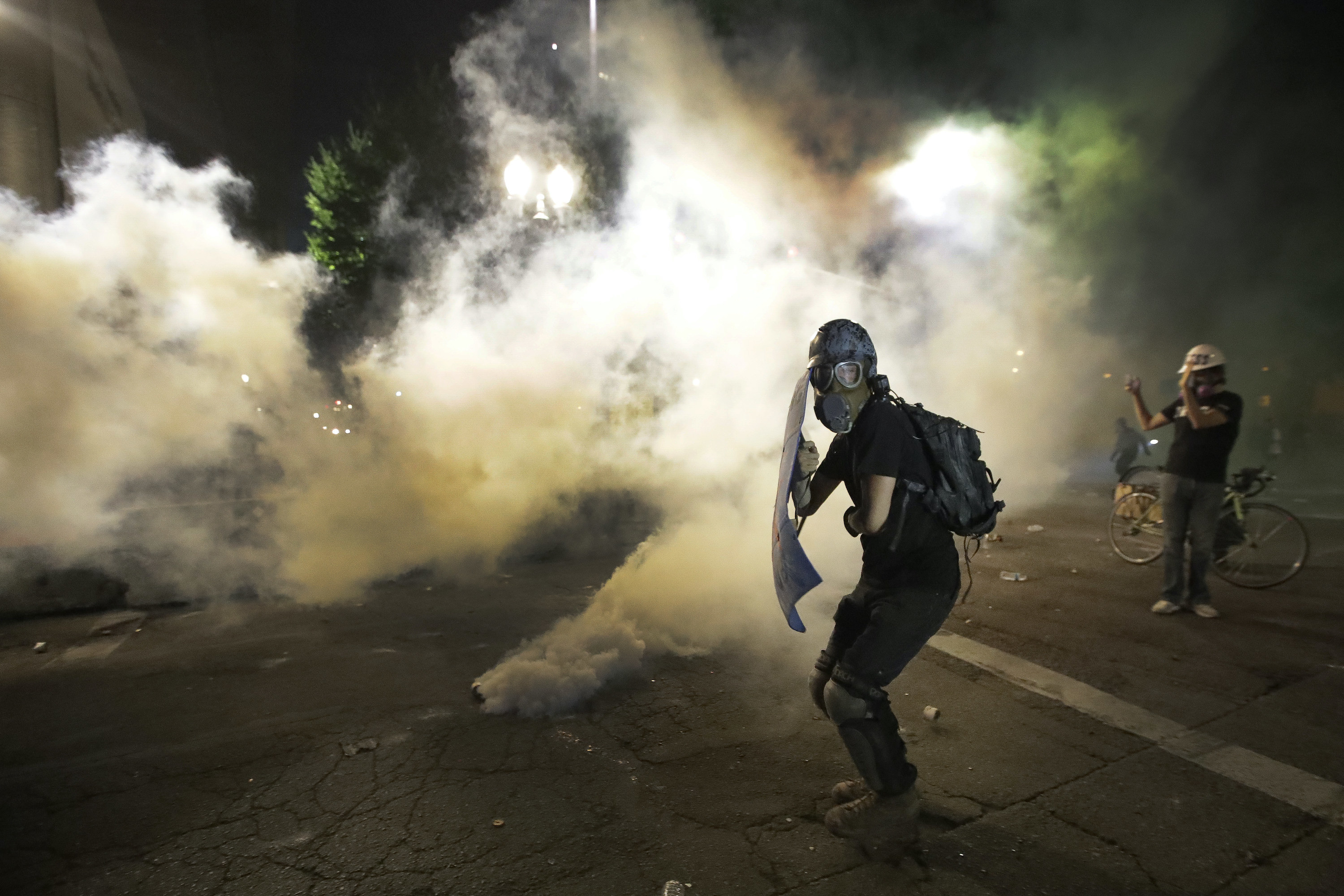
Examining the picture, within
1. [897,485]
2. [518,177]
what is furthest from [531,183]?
[897,485]

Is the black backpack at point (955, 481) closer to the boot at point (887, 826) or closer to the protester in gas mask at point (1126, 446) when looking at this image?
the boot at point (887, 826)

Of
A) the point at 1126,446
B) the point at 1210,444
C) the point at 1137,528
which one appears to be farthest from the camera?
the point at 1126,446

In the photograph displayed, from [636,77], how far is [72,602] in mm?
7855

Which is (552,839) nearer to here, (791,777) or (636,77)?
(791,777)

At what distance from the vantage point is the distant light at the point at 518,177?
22.9 feet

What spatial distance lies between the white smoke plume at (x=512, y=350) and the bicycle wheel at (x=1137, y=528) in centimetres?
251

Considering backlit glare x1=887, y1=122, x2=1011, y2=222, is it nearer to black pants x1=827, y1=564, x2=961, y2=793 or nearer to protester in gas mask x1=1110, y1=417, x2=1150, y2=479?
protester in gas mask x1=1110, y1=417, x2=1150, y2=479

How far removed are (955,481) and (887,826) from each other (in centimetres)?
120

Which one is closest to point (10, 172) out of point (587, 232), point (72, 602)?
point (72, 602)

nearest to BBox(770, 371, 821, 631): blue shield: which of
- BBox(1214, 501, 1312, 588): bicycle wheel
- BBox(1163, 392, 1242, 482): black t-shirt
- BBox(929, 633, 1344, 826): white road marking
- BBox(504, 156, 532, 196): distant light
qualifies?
BBox(929, 633, 1344, 826): white road marking

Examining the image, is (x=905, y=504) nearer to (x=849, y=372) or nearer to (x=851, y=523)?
(x=851, y=523)

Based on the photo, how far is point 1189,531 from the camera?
468 cm

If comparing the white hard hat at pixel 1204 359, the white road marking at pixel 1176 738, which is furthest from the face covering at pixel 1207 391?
the white road marking at pixel 1176 738

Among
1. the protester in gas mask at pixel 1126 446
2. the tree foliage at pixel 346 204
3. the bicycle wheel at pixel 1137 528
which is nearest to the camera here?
the bicycle wheel at pixel 1137 528
